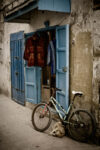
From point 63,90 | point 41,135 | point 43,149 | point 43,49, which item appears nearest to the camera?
point 43,149

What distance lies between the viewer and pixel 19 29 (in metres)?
8.91

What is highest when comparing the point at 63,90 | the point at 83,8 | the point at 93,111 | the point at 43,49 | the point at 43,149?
the point at 83,8

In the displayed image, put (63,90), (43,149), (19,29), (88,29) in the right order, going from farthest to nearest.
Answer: (19,29) < (63,90) < (88,29) < (43,149)

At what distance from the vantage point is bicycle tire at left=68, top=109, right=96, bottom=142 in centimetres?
509

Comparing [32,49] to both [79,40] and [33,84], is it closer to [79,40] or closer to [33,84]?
[33,84]

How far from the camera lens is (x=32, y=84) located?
25.6 ft

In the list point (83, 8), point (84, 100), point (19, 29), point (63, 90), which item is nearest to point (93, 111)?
point (84, 100)

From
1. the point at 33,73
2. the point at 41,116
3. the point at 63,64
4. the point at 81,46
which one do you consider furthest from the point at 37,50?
the point at 41,116

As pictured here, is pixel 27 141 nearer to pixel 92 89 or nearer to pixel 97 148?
pixel 97 148

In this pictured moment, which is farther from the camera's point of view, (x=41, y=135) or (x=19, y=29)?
(x=19, y=29)

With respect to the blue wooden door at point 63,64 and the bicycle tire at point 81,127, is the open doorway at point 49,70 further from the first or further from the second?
the bicycle tire at point 81,127

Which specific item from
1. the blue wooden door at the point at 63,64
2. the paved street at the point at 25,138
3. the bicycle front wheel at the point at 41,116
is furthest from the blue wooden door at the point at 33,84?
the blue wooden door at the point at 63,64

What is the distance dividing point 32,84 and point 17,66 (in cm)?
174

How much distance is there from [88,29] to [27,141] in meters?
3.28
